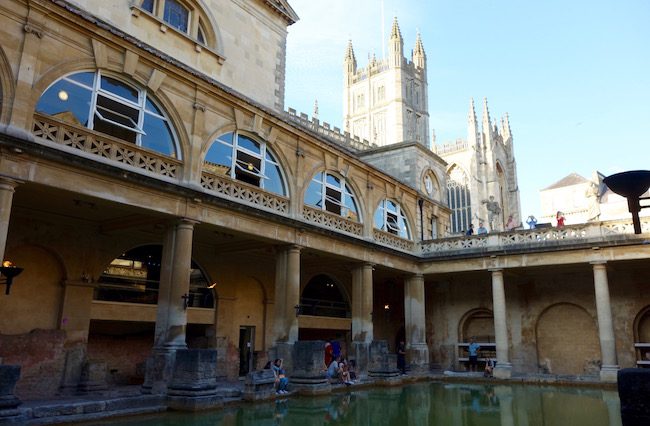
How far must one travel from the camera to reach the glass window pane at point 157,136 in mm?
14352

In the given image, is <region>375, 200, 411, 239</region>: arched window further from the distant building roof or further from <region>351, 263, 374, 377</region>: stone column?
the distant building roof

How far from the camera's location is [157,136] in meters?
14.6

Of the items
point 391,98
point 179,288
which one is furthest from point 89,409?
→ point 391,98

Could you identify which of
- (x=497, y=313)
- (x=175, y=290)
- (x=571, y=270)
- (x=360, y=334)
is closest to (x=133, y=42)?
(x=175, y=290)

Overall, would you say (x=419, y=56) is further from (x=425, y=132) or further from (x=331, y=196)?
(x=331, y=196)

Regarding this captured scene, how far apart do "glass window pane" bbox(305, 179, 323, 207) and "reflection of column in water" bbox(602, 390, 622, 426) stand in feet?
37.0

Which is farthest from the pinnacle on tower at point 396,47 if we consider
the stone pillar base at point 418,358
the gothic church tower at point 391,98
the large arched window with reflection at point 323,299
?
the stone pillar base at point 418,358

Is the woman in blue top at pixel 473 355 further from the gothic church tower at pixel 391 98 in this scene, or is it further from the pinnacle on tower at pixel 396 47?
the pinnacle on tower at pixel 396 47

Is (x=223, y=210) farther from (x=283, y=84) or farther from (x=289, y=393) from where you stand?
(x=283, y=84)

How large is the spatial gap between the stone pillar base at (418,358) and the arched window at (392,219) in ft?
17.3

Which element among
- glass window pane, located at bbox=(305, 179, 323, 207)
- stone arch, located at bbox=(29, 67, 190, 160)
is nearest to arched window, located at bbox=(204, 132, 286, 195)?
stone arch, located at bbox=(29, 67, 190, 160)

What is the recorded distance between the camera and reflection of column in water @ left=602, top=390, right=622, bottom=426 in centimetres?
1065

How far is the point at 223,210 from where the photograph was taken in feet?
51.3

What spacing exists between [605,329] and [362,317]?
9377mm
